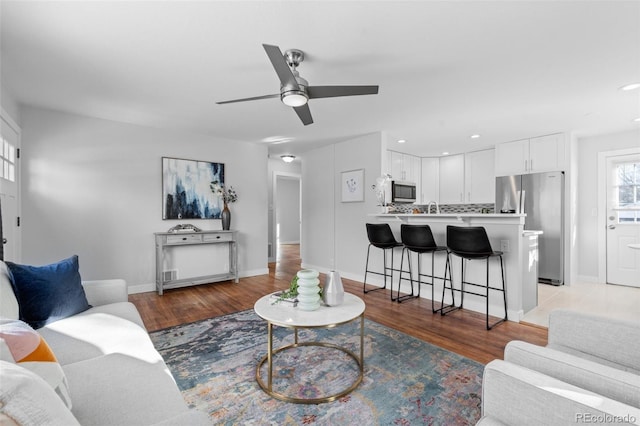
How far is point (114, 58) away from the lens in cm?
236

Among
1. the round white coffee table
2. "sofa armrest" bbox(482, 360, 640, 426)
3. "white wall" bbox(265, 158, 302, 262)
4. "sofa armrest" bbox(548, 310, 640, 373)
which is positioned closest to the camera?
"sofa armrest" bbox(482, 360, 640, 426)

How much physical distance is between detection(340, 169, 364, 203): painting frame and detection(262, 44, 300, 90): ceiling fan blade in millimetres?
2878

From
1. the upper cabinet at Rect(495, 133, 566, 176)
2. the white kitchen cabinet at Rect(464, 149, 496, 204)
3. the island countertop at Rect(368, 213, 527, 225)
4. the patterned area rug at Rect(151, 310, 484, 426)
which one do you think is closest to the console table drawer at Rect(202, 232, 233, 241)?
the patterned area rug at Rect(151, 310, 484, 426)

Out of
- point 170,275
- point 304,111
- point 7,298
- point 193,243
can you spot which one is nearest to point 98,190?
point 193,243

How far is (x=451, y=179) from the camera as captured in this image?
20.5ft

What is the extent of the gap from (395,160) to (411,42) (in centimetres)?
380

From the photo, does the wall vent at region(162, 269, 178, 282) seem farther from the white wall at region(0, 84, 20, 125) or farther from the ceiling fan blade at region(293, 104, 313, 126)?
the ceiling fan blade at region(293, 104, 313, 126)

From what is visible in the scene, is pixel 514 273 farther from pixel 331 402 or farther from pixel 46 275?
pixel 46 275

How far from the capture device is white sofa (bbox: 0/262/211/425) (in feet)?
3.43

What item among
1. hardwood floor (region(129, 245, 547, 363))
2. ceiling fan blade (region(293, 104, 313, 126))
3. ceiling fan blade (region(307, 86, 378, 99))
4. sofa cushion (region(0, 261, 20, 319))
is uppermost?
ceiling fan blade (region(307, 86, 378, 99))

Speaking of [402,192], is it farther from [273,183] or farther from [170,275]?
Result: [170,275]

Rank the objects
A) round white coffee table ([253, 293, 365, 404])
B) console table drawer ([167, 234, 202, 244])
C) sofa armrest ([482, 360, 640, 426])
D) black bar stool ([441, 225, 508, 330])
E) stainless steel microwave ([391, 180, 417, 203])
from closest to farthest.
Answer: sofa armrest ([482, 360, 640, 426]) → round white coffee table ([253, 293, 365, 404]) → black bar stool ([441, 225, 508, 330]) → console table drawer ([167, 234, 202, 244]) → stainless steel microwave ([391, 180, 417, 203])

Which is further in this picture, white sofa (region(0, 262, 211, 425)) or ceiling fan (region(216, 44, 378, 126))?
ceiling fan (region(216, 44, 378, 126))

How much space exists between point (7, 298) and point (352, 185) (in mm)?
4142
